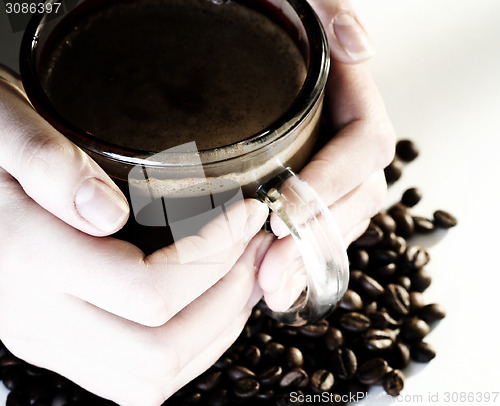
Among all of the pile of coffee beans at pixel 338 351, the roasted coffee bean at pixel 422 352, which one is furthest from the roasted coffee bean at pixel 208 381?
the roasted coffee bean at pixel 422 352

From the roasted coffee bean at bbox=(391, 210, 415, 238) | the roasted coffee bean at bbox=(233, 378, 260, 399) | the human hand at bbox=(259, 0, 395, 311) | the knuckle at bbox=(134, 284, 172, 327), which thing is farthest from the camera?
the roasted coffee bean at bbox=(391, 210, 415, 238)

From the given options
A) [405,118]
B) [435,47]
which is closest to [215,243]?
[405,118]

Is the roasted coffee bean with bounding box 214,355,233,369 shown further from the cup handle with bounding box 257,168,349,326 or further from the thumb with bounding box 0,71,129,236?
the thumb with bounding box 0,71,129,236

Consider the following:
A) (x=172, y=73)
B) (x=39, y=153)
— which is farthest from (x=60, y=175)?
(x=172, y=73)

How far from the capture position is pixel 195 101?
86 cm

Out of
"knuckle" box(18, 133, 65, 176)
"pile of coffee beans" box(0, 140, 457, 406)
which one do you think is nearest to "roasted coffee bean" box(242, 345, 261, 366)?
"pile of coffee beans" box(0, 140, 457, 406)

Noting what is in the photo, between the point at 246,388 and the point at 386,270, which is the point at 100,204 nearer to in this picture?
the point at 246,388

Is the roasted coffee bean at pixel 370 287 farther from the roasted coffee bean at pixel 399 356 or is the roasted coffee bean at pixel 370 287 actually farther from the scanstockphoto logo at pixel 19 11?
the scanstockphoto logo at pixel 19 11

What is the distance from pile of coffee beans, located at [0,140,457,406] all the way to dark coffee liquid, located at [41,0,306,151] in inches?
17.6

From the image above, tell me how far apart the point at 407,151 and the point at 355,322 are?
1.37 feet

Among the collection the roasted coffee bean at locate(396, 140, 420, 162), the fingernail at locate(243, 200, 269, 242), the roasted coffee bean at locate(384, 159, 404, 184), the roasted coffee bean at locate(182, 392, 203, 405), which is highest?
the fingernail at locate(243, 200, 269, 242)

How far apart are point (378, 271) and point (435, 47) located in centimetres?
64

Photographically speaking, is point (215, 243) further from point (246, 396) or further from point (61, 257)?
point (246, 396)

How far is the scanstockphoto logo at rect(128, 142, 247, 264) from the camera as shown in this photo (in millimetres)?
719
